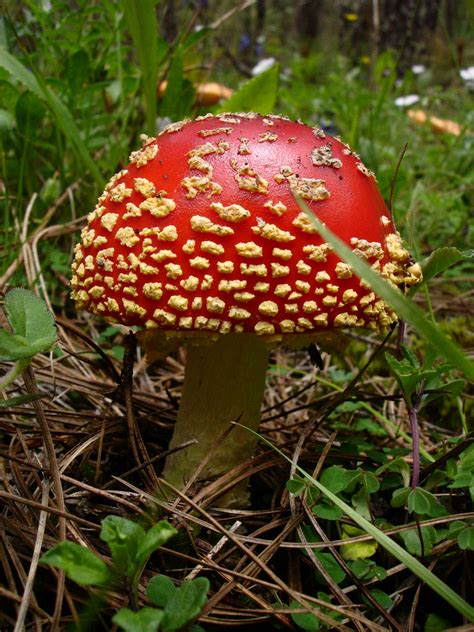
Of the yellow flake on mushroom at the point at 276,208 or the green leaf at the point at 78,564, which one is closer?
the green leaf at the point at 78,564

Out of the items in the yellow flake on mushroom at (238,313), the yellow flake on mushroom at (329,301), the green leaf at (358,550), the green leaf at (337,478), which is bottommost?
the green leaf at (358,550)

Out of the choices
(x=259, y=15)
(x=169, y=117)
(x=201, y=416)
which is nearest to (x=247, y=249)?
(x=201, y=416)

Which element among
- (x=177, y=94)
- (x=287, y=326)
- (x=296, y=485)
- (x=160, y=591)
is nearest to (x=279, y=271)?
(x=287, y=326)

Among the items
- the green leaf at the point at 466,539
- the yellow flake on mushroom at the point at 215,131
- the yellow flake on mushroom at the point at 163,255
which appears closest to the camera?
the green leaf at the point at 466,539

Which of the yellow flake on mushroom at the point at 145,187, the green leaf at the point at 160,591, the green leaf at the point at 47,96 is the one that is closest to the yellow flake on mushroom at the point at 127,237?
the yellow flake on mushroom at the point at 145,187

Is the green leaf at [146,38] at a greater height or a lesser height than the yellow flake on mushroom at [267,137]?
greater

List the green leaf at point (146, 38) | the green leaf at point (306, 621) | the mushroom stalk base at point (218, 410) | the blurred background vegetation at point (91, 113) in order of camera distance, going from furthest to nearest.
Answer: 1. the blurred background vegetation at point (91, 113)
2. the green leaf at point (146, 38)
3. the mushroom stalk base at point (218, 410)
4. the green leaf at point (306, 621)

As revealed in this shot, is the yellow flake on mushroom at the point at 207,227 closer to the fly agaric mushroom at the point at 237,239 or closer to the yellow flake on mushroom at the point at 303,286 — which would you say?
the fly agaric mushroom at the point at 237,239
